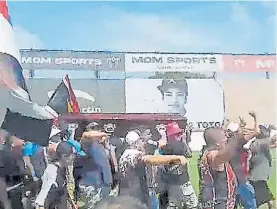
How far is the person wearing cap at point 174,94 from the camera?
4023 millimetres

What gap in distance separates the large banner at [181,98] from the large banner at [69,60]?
0.58 ft

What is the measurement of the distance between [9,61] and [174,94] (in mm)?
943

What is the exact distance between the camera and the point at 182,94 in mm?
4066

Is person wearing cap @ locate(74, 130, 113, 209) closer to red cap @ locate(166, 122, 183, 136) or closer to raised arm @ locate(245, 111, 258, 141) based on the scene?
red cap @ locate(166, 122, 183, 136)

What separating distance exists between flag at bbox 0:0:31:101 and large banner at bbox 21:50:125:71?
5 cm

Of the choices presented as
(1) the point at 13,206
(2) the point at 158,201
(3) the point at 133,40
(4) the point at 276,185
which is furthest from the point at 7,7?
(4) the point at 276,185

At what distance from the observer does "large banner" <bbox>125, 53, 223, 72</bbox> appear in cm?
396

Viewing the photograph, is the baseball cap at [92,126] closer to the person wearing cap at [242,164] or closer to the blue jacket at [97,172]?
the blue jacket at [97,172]

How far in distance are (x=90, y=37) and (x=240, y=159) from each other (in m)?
1.16

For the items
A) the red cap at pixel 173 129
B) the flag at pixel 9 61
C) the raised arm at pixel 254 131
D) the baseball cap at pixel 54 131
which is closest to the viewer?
the flag at pixel 9 61

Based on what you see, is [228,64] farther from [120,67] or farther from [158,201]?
[158,201]

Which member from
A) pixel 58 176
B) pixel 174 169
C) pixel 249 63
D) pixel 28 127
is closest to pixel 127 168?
pixel 174 169

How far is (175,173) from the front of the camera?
162 inches

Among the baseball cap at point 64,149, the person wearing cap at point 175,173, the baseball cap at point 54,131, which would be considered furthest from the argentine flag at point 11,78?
the person wearing cap at point 175,173
